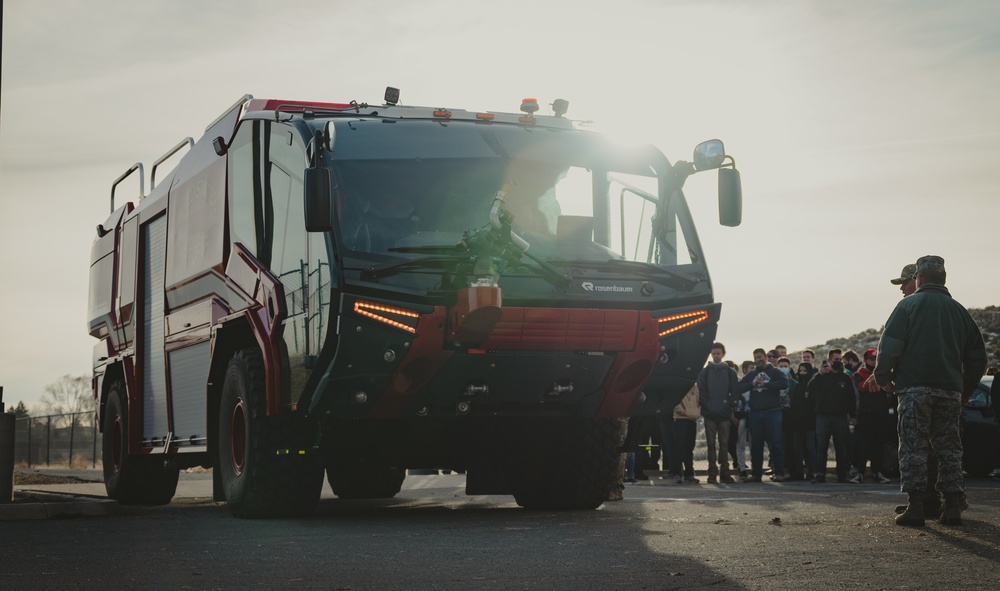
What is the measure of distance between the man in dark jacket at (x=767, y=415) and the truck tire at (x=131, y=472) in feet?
27.3

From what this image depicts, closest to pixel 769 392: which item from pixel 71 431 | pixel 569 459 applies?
pixel 569 459

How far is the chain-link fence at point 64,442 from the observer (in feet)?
133

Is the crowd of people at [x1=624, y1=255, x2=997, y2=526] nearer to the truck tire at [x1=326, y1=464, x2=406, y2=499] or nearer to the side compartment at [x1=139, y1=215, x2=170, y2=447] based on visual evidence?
the truck tire at [x1=326, y1=464, x2=406, y2=499]

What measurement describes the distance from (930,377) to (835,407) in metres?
9.04

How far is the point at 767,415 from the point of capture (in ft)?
64.1

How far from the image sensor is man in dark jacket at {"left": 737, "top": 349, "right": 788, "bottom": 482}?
64.0 feet

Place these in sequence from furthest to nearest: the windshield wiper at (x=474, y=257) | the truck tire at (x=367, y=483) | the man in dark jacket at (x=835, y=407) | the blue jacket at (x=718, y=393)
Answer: the blue jacket at (x=718, y=393) → the man in dark jacket at (x=835, y=407) → the truck tire at (x=367, y=483) → the windshield wiper at (x=474, y=257)

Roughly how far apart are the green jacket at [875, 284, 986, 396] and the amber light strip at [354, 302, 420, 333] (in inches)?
133

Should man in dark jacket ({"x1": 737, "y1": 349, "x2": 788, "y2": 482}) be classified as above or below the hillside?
below

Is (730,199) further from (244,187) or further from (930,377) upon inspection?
(244,187)

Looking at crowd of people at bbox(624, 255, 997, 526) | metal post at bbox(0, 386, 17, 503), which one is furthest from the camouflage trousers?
metal post at bbox(0, 386, 17, 503)

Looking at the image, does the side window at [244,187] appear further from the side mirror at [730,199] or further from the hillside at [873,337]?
the hillside at [873,337]

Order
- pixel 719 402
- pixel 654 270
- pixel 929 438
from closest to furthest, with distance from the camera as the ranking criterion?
1. pixel 929 438
2. pixel 654 270
3. pixel 719 402

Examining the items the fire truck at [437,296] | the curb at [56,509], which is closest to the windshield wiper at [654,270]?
the fire truck at [437,296]
